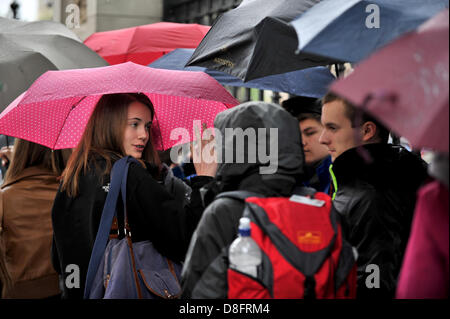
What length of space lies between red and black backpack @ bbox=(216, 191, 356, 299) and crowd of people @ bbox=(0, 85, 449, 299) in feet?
0.58

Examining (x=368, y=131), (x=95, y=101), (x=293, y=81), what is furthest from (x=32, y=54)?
(x=368, y=131)

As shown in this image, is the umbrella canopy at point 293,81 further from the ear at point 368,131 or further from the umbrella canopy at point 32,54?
the ear at point 368,131

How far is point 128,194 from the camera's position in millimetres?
3756

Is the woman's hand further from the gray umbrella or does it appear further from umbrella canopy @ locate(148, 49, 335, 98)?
the gray umbrella

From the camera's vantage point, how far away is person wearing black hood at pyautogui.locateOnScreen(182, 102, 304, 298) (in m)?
2.84

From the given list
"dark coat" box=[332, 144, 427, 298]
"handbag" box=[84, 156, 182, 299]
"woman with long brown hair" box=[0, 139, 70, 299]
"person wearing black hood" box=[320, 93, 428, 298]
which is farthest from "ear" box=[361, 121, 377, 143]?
"woman with long brown hair" box=[0, 139, 70, 299]

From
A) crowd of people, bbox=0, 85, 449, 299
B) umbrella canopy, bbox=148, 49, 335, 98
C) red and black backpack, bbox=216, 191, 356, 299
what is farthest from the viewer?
umbrella canopy, bbox=148, 49, 335, 98

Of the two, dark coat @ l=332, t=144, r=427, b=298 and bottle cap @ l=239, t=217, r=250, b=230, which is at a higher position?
bottle cap @ l=239, t=217, r=250, b=230

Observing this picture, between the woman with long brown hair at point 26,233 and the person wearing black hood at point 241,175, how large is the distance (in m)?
2.58

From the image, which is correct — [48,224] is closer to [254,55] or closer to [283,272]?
[254,55]

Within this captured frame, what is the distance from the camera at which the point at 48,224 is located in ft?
17.2

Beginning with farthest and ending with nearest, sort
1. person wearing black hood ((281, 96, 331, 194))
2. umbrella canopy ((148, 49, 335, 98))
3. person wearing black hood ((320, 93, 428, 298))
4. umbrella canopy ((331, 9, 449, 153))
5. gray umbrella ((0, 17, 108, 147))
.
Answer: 1. gray umbrella ((0, 17, 108, 147))
2. umbrella canopy ((148, 49, 335, 98))
3. person wearing black hood ((281, 96, 331, 194))
4. person wearing black hood ((320, 93, 428, 298))
5. umbrella canopy ((331, 9, 449, 153))

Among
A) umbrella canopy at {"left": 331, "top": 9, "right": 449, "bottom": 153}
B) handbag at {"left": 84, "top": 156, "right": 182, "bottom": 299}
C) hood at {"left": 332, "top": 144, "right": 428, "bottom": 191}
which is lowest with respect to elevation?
handbag at {"left": 84, "top": 156, "right": 182, "bottom": 299}

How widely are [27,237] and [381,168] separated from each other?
9.91ft
